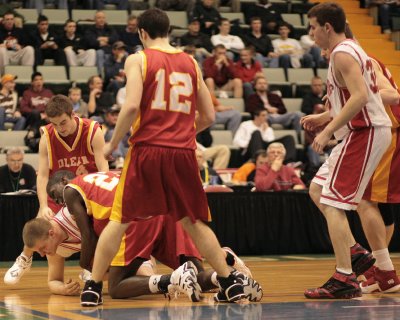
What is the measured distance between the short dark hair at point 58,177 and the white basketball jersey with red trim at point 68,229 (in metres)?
0.20

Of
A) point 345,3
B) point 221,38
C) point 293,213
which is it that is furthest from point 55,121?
point 345,3

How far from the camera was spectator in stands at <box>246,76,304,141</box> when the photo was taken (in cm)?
1555

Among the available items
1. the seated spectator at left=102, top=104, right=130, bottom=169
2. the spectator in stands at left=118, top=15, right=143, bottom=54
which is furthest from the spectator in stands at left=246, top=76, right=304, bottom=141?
the seated spectator at left=102, top=104, right=130, bottom=169

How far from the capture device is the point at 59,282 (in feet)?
22.6

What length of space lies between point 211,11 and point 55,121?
35.7ft

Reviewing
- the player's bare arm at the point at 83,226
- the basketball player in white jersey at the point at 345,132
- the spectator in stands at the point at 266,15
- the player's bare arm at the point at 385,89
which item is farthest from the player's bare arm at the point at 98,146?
the spectator in stands at the point at 266,15

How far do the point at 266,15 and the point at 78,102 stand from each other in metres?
5.21

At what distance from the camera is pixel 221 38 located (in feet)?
56.0

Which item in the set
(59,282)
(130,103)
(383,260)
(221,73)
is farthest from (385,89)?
(221,73)

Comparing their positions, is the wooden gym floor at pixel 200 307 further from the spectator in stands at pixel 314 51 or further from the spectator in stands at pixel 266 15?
the spectator in stands at pixel 266 15

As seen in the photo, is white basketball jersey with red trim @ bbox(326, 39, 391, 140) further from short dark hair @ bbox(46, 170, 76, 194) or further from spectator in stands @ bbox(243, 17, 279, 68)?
spectator in stands @ bbox(243, 17, 279, 68)

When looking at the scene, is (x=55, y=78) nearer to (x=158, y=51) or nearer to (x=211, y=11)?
(x=211, y=11)

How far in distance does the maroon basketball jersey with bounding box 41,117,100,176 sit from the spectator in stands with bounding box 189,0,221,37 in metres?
10.1

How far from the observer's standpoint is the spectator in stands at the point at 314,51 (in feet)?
58.2
